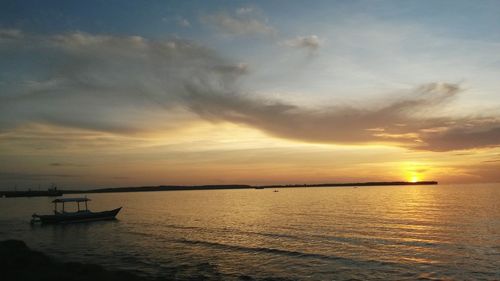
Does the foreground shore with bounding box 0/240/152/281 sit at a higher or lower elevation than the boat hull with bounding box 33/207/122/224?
higher

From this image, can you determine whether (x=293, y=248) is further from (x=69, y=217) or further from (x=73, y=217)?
(x=69, y=217)

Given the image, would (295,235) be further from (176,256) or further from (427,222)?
(427,222)

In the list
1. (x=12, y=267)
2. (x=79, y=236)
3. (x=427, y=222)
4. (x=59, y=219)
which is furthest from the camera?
(x=59, y=219)

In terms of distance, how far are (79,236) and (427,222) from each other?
54024 millimetres

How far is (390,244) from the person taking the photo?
41969 millimetres

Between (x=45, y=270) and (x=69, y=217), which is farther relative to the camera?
(x=69, y=217)

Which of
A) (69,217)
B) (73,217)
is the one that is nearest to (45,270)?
(69,217)

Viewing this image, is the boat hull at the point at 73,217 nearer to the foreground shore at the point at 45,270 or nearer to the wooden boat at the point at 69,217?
the wooden boat at the point at 69,217

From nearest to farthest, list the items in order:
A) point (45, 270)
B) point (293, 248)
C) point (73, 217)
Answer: point (45, 270)
point (293, 248)
point (73, 217)

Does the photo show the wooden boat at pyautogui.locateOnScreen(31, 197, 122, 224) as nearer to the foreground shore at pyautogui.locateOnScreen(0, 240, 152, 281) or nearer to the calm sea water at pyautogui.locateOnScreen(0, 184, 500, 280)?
the calm sea water at pyautogui.locateOnScreen(0, 184, 500, 280)

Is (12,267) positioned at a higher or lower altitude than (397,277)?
higher

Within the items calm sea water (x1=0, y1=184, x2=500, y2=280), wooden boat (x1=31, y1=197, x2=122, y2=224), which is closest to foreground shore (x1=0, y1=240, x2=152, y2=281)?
calm sea water (x1=0, y1=184, x2=500, y2=280)

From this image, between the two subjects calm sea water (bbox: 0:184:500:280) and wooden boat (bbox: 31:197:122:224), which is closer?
calm sea water (bbox: 0:184:500:280)

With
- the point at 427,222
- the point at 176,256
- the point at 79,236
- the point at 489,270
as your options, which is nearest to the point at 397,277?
the point at 489,270
